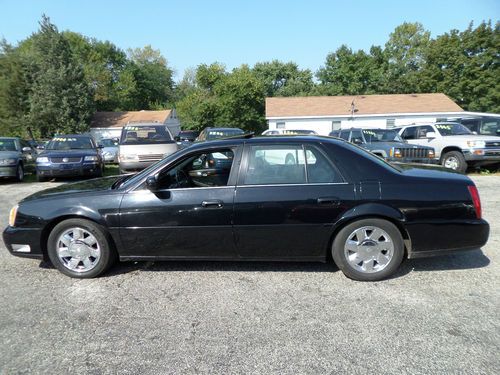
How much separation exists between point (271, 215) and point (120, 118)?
1846 inches

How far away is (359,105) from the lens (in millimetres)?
35219

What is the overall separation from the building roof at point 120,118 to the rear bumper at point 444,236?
141ft

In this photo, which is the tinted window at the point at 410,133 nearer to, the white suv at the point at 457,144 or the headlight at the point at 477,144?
the white suv at the point at 457,144

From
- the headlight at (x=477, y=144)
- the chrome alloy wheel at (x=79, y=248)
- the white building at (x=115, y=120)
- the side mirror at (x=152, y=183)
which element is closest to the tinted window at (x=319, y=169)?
the side mirror at (x=152, y=183)

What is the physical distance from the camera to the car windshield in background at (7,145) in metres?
12.6

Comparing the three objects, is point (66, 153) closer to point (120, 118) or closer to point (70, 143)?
point (70, 143)

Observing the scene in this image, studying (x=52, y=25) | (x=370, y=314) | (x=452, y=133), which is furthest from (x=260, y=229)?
(x=52, y=25)

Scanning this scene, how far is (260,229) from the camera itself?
384 centimetres

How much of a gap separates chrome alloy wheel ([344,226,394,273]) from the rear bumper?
0.25 meters

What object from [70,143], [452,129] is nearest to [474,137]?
[452,129]

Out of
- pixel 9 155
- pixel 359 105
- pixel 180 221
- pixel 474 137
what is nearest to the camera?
pixel 180 221

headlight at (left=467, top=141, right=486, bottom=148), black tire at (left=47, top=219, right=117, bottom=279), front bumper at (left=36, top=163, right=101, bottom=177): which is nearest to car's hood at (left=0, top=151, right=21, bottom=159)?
front bumper at (left=36, top=163, right=101, bottom=177)

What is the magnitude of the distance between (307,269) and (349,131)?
31.8 ft

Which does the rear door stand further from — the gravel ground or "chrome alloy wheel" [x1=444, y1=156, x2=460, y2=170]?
"chrome alloy wheel" [x1=444, y1=156, x2=460, y2=170]
